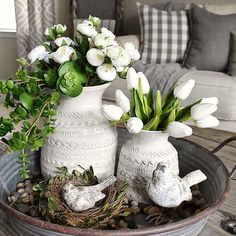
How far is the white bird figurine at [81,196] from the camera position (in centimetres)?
73

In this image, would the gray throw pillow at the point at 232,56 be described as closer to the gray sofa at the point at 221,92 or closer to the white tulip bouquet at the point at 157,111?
the gray sofa at the point at 221,92

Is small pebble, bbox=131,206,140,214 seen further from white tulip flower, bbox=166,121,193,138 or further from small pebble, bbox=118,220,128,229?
white tulip flower, bbox=166,121,193,138

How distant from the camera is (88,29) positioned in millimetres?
827

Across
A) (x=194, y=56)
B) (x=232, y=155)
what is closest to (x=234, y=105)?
(x=194, y=56)

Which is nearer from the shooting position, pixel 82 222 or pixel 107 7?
pixel 82 222

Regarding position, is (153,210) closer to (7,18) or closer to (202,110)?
(202,110)

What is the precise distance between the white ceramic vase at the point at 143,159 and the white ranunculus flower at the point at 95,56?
0.17m

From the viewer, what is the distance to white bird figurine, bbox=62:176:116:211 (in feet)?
2.41

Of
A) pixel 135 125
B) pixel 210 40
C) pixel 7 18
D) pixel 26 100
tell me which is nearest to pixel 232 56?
pixel 210 40

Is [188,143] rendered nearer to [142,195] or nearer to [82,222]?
[142,195]

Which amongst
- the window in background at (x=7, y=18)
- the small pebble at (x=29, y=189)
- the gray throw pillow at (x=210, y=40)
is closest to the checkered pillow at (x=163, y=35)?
the gray throw pillow at (x=210, y=40)

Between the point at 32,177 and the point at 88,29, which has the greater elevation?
the point at 88,29

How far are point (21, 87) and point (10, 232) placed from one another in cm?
28

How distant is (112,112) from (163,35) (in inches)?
85.8
